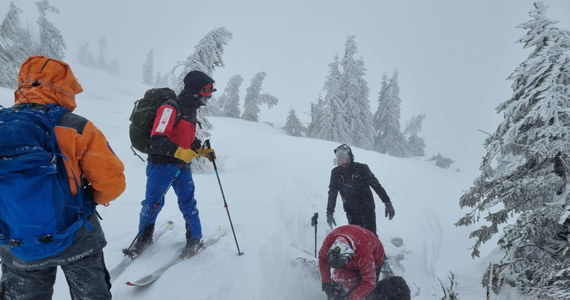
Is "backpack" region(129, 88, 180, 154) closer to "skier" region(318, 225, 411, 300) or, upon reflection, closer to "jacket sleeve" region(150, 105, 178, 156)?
"jacket sleeve" region(150, 105, 178, 156)

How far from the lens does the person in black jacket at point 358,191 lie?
275 inches

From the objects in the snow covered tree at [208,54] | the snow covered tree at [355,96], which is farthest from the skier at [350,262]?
the snow covered tree at [355,96]

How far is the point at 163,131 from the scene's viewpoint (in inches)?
173

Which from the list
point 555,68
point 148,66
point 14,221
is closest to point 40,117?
point 14,221

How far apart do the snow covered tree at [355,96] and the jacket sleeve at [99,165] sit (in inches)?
1246

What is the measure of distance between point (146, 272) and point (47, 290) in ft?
6.13

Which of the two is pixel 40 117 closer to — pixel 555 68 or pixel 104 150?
pixel 104 150

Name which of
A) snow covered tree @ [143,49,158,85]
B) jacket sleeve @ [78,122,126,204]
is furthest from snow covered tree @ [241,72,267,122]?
snow covered tree @ [143,49,158,85]

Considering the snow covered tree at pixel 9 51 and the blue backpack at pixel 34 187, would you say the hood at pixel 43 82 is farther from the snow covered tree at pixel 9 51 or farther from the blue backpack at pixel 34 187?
the snow covered tree at pixel 9 51

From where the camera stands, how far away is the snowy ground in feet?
16.5

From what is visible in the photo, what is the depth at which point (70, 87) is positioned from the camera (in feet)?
9.98

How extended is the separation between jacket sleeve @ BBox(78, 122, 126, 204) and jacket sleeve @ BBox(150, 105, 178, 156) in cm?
130

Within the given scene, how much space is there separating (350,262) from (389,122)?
35885 mm

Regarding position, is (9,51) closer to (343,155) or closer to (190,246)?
(190,246)
